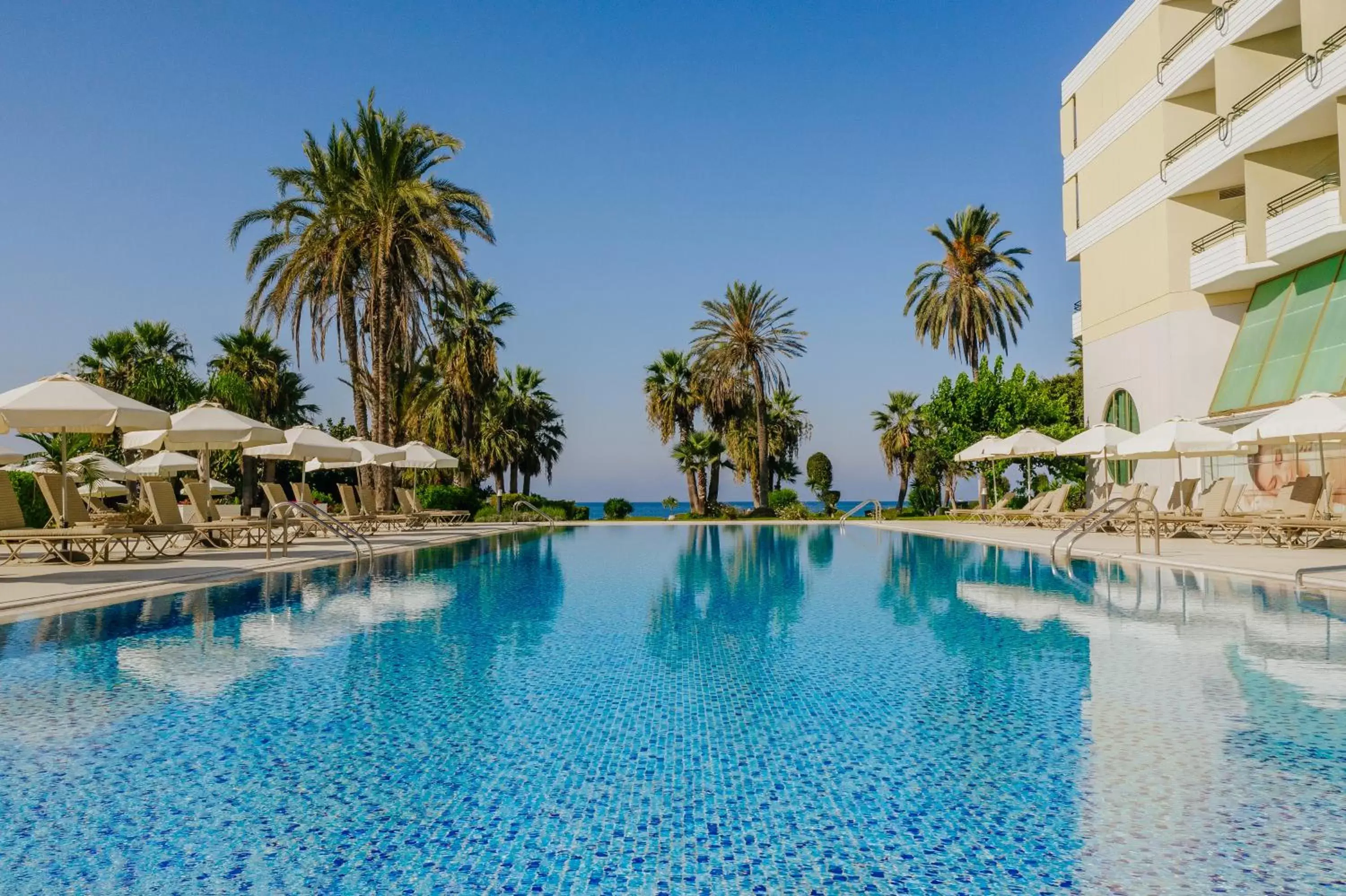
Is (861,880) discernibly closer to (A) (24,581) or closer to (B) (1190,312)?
Answer: (A) (24,581)

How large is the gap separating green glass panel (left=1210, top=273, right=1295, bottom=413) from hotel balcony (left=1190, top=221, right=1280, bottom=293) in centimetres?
44

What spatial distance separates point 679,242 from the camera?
34.8 metres

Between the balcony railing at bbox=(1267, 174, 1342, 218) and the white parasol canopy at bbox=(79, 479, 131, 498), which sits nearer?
the balcony railing at bbox=(1267, 174, 1342, 218)

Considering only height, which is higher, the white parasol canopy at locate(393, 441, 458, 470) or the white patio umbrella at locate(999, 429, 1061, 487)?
the white patio umbrella at locate(999, 429, 1061, 487)

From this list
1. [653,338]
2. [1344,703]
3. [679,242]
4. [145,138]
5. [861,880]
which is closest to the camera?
[861,880]

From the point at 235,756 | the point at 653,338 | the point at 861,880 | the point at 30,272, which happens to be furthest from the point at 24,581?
the point at 653,338

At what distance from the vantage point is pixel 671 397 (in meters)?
40.7

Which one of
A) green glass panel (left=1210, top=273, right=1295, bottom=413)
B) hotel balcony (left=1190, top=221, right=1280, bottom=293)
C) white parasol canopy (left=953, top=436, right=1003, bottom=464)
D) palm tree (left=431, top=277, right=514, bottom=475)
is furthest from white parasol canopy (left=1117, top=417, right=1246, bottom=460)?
palm tree (left=431, top=277, right=514, bottom=475)

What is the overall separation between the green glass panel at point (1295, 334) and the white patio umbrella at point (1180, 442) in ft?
8.62

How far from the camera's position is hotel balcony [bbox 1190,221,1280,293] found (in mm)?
20672

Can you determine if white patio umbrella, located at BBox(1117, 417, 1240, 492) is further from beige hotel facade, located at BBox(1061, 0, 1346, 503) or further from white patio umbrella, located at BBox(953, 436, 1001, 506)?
white patio umbrella, located at BBox(953, 436, 1001, 506)

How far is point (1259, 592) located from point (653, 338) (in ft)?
112

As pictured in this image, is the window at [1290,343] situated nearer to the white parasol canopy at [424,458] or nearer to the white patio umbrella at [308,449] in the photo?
the white parasol canopy at [424,458]

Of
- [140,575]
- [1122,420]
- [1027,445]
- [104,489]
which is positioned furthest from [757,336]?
[140,575]
